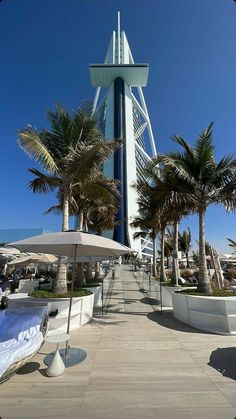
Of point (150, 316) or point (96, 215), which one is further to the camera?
point (96, 215)

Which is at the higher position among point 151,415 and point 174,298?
point 174,298

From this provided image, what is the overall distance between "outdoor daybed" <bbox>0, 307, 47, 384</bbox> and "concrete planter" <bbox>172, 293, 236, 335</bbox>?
4.34 metres

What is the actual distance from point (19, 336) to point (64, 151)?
675cm

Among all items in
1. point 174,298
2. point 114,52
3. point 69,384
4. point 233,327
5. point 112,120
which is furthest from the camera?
point 114,52

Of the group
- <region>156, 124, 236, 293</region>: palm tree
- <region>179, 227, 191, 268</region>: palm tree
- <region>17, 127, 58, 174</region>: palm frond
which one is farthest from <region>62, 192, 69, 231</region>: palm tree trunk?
<region>179, 227, 191, 268</region>: palm tree

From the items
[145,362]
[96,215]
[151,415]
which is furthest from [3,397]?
[96,215]

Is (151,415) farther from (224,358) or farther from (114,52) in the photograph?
(114,52)

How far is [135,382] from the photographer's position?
3.85 m

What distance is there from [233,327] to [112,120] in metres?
69.6

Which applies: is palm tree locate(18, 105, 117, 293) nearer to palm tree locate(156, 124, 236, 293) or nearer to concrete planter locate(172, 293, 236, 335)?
palm tree locate(156, 124, 236, 293)

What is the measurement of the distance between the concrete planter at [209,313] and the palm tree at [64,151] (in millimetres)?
3901

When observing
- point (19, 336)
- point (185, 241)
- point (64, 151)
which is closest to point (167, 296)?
point (64, 151)

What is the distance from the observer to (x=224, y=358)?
4.81 metres

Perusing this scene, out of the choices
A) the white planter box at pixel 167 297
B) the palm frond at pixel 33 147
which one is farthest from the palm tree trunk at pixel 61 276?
the white planter box at pixel 167 297
